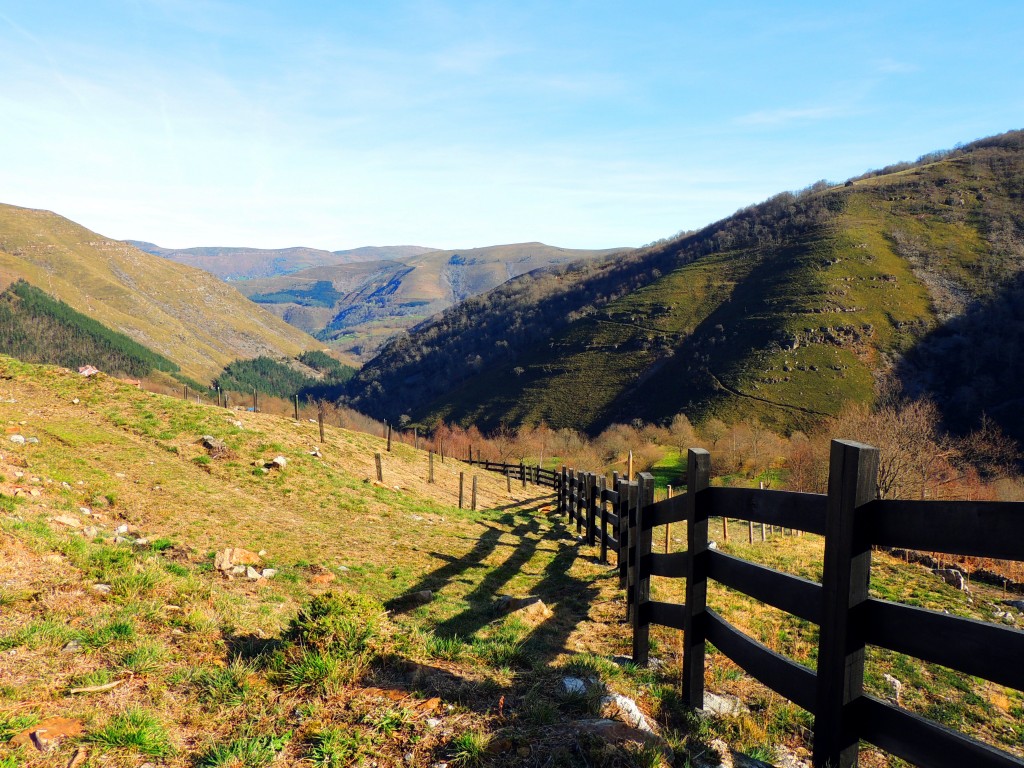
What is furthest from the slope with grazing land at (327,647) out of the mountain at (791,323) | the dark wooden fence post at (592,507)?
the mountain at (791,323)

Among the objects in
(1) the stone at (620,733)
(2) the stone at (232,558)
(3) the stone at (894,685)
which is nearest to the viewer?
(1) the stone at (620,733)

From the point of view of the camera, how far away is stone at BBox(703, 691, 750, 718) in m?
4.20

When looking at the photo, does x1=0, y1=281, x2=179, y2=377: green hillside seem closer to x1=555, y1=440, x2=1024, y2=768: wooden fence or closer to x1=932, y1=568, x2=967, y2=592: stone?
x1=932, y1=568, x2=967, y2=592: stone

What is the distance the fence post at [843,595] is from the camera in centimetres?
273

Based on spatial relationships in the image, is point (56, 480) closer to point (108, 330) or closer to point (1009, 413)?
point (1009, 413)

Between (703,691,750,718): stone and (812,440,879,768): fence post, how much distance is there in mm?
1322

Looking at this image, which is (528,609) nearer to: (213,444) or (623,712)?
(623,712)

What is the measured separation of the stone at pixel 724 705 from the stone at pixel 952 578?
8.52 metres

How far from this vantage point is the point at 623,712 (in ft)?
12.0

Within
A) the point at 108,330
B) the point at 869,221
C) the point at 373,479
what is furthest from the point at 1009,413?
the point at 108,330

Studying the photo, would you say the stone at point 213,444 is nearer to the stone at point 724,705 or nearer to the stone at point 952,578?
the stone at point 724,705

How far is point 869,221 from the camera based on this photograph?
141 metres

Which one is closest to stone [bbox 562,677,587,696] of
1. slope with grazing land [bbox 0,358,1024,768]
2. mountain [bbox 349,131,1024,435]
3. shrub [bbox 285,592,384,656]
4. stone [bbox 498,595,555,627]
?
slope with grazing land [bbox 0,358,1024,768]

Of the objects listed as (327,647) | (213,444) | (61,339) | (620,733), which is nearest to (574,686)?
(620,733)
